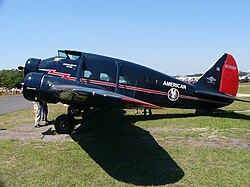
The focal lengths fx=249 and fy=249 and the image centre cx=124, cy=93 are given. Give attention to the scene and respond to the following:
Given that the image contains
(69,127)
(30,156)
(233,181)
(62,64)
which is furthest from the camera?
(62,64)

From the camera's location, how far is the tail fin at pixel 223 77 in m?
11.1

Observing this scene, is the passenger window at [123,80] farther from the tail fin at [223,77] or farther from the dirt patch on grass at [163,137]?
the tail fin at [223,77]

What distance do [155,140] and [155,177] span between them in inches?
105

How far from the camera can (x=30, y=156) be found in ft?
19.3

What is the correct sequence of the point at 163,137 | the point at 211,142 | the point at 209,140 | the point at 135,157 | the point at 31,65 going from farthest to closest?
the point at 31,65, the point at 163,137, the point at 209,140, the point at 211,142, the point at 135,157

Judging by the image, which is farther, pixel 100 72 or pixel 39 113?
pixel 39 113

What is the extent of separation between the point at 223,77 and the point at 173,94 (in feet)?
8.69

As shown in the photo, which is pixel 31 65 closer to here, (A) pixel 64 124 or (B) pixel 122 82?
(A) pixel 64 124

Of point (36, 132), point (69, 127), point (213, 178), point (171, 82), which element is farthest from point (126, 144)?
point (171, 82)

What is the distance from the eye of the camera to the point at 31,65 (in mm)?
8945

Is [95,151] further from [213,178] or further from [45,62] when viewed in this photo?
[45,62]

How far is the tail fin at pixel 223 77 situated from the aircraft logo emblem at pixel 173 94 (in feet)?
5.33

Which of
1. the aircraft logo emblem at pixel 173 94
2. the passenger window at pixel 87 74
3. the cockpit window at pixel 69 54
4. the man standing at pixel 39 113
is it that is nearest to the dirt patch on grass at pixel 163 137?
the man standing at pixel 39 113

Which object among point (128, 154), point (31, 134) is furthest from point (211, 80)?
point (31, 134)
